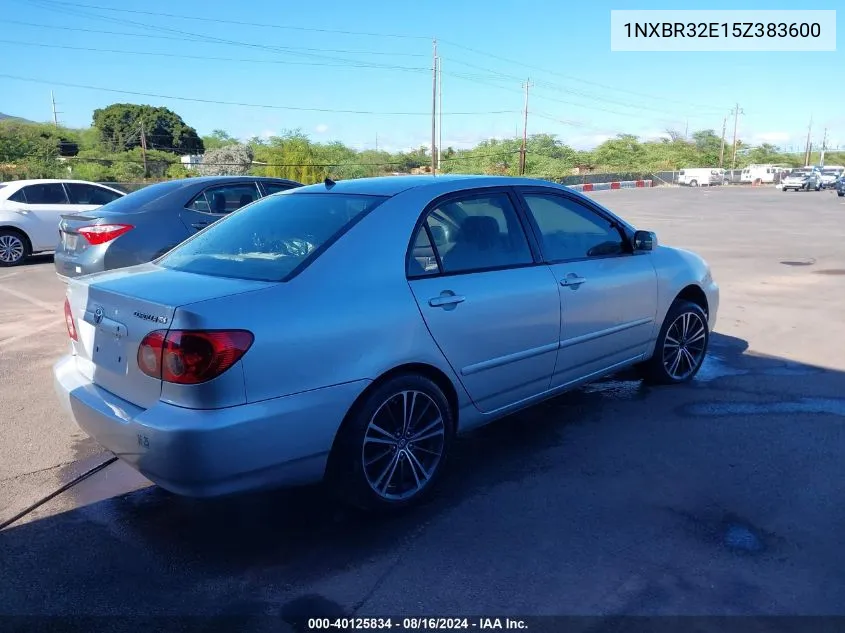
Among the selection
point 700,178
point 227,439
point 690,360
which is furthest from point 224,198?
point 700,178

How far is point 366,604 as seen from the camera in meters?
2.74

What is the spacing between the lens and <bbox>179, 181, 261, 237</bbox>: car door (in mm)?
7771

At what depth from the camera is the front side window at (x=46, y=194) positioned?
1204 cm

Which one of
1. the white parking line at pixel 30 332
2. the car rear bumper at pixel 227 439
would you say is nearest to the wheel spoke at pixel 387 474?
the car rear bumper at pixel 227 439

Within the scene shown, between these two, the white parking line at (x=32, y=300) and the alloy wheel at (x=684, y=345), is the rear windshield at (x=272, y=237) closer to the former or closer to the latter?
the alloy wheel at (x=684, y=345)

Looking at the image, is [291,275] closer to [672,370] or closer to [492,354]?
[492,354]

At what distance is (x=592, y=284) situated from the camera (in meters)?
4.39

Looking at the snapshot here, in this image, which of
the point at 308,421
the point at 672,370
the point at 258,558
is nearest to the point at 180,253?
the point at 308,421

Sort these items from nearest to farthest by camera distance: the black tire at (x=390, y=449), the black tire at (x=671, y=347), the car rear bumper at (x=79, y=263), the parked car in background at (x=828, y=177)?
the black tire at (x=390, y=449)
the black tire at (x=671, y=347)
the car rear bumper at (x=79, y=263)
the parked car in background at (x=828, y=177)

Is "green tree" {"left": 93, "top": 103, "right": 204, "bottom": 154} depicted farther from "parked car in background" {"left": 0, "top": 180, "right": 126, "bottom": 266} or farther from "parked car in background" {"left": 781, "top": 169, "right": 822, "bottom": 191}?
"parked car in background" {"left": 0, "top": 180, "right": 126, "bottom": 266}

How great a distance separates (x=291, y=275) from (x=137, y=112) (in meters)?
92.1

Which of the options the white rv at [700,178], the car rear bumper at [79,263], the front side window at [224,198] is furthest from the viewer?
the white rv at [700,178]

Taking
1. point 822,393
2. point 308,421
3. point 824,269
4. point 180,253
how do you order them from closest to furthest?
point 308,421 < point 180,253 < point 822,393 < point 824,269

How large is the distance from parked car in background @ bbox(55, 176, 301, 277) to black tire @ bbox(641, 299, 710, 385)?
5.03 m
